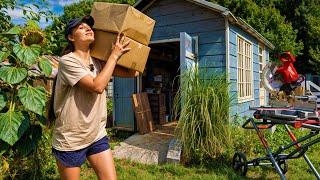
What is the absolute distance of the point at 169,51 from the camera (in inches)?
452

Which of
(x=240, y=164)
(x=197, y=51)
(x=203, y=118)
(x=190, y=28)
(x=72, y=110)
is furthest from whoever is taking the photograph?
(x=190, y=28)

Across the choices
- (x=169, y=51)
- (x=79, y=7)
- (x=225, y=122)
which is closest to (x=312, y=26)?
(x=169, y=51)

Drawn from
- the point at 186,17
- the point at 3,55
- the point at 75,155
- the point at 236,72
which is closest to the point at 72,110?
the point at 75,155

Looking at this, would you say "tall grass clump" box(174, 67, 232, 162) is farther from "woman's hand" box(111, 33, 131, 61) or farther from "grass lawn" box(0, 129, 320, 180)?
"woman's hand" box(111, 33, 131, 61)

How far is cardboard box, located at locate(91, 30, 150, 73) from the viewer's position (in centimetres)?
291

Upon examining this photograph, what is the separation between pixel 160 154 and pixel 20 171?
8.39 feet

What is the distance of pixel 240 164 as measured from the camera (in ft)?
17.3

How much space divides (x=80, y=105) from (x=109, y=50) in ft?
1.68

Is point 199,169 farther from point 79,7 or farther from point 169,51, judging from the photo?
point 79,7

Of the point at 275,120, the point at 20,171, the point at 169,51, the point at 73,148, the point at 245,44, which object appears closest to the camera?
the point at 73,148

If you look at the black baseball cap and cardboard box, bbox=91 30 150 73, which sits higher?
the black baseball cap

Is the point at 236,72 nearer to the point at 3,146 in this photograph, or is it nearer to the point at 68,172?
the point at 3,146

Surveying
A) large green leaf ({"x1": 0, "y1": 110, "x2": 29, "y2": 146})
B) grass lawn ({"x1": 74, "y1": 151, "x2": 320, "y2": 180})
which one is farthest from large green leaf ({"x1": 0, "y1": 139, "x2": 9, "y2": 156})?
grass lawn ({"x1": 74, "y1": 151, "x2": 320, "y2": 180})

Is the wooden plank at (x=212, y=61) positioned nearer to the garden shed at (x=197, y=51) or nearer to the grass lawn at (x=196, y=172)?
the garden shed at (x=197, y=51)
